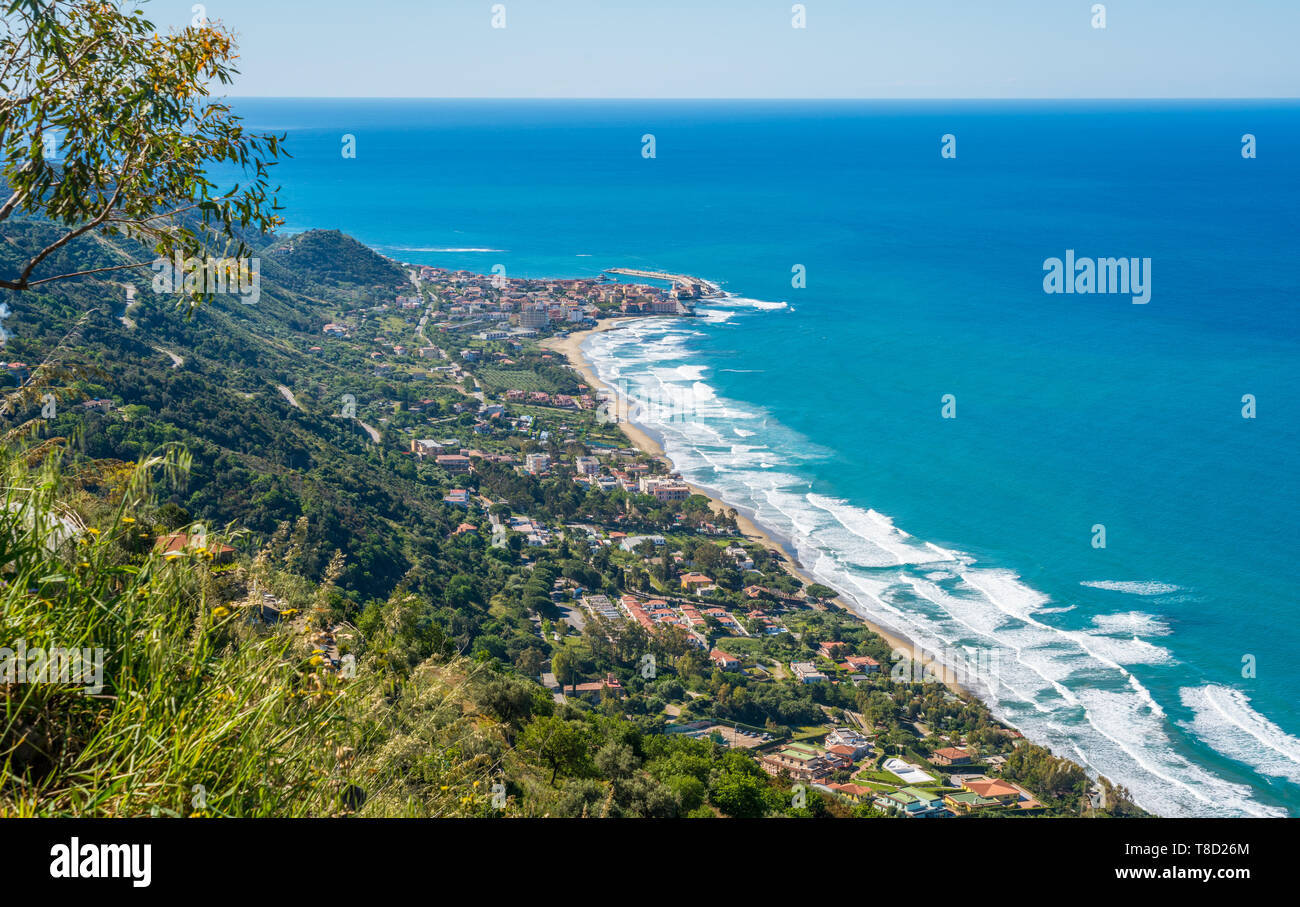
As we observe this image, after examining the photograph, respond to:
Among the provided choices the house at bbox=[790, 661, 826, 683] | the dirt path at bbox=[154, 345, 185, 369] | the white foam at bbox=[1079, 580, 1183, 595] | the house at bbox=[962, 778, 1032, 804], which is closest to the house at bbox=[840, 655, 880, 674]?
the house at bbox=[790, 661, 826, 683]

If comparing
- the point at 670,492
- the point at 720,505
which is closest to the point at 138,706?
the point at 720,505

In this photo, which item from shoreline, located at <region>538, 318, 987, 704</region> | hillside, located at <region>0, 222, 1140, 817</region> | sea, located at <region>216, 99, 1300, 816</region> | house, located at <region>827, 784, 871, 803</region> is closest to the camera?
hillside, located at <region>0, 222, 1140, 817</region>

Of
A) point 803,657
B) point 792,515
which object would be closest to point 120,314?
point 792,515

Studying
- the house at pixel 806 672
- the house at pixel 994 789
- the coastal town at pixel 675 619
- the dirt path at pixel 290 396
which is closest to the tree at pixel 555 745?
the coastal town at pixel 675 619

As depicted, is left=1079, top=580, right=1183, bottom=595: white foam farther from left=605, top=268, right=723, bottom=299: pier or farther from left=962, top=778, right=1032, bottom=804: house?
left=605, top=268, right=723, bottom=299: pier

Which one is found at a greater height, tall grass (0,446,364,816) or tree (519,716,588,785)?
tall grass (0,446,364,816)
